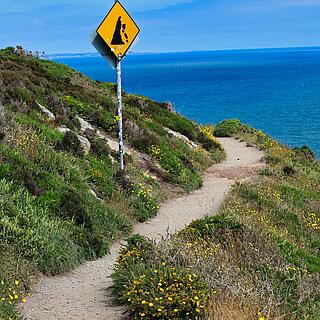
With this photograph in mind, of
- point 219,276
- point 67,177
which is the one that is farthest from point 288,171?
point 219,276

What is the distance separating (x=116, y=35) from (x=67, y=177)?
386cm

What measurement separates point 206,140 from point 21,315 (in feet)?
72.6

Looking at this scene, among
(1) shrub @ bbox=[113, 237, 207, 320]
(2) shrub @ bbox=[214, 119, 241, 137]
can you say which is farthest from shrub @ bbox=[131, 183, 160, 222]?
(2) shrub @ bbox=[214, 119, 241, 137]

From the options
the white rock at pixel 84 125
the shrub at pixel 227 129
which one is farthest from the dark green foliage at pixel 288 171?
the shrub at pixel 227 129

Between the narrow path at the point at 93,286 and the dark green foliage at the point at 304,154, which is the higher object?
the dark green foliage at the point at 304,154

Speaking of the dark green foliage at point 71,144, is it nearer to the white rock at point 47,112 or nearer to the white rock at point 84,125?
the white rock at point 47,112

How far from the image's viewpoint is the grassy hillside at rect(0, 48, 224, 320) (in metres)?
9.16

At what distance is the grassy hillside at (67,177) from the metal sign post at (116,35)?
273 cm

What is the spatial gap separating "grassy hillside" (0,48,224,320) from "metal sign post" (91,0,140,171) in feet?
8.97

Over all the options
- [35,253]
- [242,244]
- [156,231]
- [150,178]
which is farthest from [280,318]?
[150,178]

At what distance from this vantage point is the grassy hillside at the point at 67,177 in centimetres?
916

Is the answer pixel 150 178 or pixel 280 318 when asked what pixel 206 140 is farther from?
pixel 280 318

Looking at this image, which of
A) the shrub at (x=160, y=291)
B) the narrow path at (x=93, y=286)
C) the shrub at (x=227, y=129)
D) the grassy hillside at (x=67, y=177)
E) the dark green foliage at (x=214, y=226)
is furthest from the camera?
the shrub at (x=227, y=129)

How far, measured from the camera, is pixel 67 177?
1270cm
